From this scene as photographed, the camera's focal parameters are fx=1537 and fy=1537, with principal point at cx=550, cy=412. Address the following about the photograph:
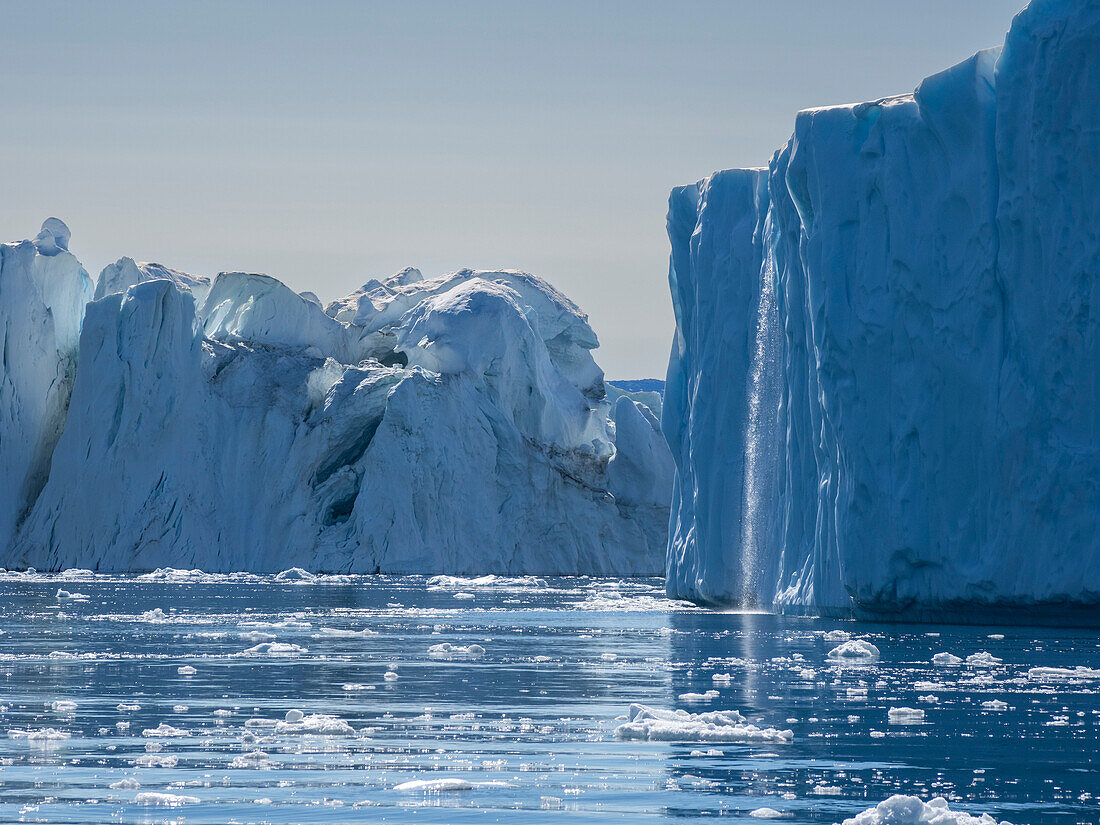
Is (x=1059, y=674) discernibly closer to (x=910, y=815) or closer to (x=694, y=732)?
(x=694, y=732)

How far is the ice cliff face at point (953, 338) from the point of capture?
1839 cm

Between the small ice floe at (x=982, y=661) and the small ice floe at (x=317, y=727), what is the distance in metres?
6.49

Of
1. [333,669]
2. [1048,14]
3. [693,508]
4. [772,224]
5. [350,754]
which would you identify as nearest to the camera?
[350,754]

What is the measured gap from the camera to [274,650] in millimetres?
14648

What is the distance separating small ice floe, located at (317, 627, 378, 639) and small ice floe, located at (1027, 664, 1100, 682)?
312 inches

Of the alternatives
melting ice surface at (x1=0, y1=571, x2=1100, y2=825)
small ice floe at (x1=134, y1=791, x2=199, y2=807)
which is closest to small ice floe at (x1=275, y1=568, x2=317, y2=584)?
melting ice surface at (x1=0, y1=571, x2=1100, y2=825)

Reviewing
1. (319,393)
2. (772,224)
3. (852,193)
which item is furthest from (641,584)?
(852,193)

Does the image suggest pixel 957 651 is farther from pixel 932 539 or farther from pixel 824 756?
pixel 824 756

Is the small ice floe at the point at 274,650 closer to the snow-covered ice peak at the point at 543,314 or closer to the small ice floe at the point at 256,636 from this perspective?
the small ice floe at the point at 256,636

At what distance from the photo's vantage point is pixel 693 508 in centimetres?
2834

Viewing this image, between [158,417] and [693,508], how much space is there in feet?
63.2

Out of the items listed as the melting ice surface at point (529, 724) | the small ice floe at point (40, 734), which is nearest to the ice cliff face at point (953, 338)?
the melting ice surface at point (529, 724)

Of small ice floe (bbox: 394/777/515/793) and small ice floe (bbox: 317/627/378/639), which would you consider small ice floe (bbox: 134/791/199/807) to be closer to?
small ice floe (bbox: 394/777/515/793)

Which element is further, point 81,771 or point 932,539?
point 932,539
